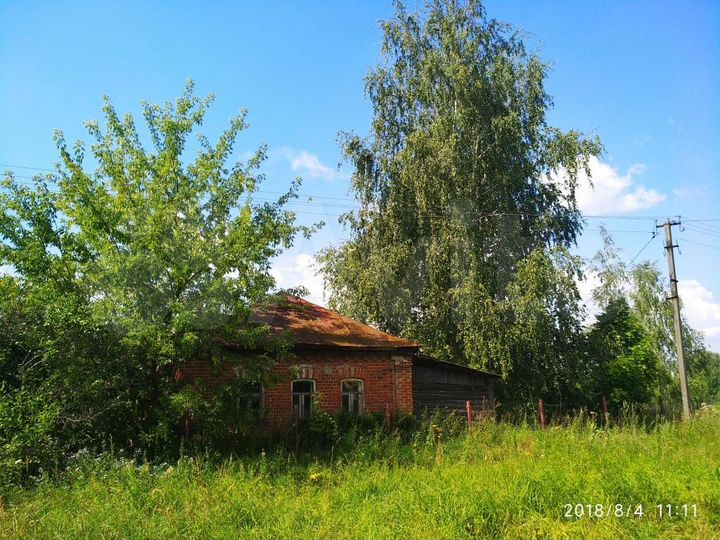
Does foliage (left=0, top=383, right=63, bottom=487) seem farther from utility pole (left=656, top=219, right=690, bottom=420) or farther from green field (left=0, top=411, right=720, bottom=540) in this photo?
utility pole (left=656, top=219, right=690, bottom=420)

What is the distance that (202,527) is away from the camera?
6.30 metres

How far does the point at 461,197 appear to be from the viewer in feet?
65.5

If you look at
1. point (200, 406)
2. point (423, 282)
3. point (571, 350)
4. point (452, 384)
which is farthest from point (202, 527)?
point (571, 350)

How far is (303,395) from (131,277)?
7.26 metres

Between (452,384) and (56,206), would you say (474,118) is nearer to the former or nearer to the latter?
(452,384)

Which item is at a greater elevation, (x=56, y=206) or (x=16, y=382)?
(x=56, y=206)

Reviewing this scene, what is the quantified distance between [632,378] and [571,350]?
3.96m

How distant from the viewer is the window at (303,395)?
49.1ft

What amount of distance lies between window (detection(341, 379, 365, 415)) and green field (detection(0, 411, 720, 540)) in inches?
216

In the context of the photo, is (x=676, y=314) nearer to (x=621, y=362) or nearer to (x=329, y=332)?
(x=621, y=362)

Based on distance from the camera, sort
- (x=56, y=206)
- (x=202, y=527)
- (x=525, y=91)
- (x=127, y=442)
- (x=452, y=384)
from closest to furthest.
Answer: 1. (x=202, y=527)
2. (x=56, y=206)
3. (x=127, y=442)
4. (x=452, y=384)
5. (x=525, y=91)

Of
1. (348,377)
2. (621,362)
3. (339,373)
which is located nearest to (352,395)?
(348,377)

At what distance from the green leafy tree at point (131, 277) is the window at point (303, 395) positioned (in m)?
4.73
